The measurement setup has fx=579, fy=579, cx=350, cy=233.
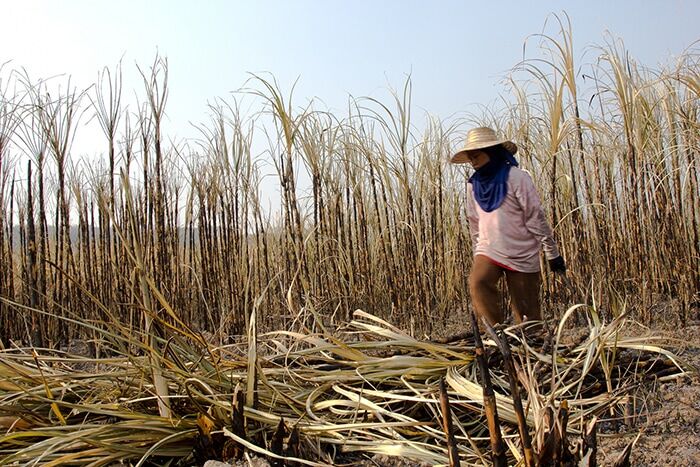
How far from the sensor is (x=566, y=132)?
9.84 ft

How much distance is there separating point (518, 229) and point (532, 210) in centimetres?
10

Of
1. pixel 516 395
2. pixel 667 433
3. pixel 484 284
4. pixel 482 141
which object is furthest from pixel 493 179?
pixel 516 395

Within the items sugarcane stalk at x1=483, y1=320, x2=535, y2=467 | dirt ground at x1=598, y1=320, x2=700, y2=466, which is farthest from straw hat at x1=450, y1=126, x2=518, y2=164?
sugarcane stalk at x1=483, y1=320, x2=535, y2=467

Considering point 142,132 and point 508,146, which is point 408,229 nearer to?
point 508,146

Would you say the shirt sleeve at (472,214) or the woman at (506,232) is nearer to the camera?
the woman at (506,232)

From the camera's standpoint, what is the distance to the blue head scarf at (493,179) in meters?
2.58

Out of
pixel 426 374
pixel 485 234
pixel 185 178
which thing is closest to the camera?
pixel 426 374

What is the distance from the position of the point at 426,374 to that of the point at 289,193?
186 centimetres

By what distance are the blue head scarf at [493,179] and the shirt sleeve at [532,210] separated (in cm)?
8

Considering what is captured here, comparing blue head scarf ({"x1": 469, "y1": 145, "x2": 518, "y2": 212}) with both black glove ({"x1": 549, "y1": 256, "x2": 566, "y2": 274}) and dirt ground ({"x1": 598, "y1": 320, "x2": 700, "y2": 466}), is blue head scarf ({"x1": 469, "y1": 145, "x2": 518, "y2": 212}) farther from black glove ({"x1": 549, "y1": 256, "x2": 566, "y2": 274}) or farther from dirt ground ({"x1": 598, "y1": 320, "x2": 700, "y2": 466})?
dirt ground ({"x1": 598, "y1": 320, "x2": 700, "y2": 466})

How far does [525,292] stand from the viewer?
263 centimetres

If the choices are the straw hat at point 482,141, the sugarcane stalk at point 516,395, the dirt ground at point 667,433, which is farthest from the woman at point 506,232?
the sugarcane stalk at point 516,395

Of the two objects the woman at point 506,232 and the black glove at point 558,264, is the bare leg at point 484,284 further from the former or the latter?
the black glove at point 558,264

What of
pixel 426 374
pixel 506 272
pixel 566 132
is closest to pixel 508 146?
pixel 566 132
